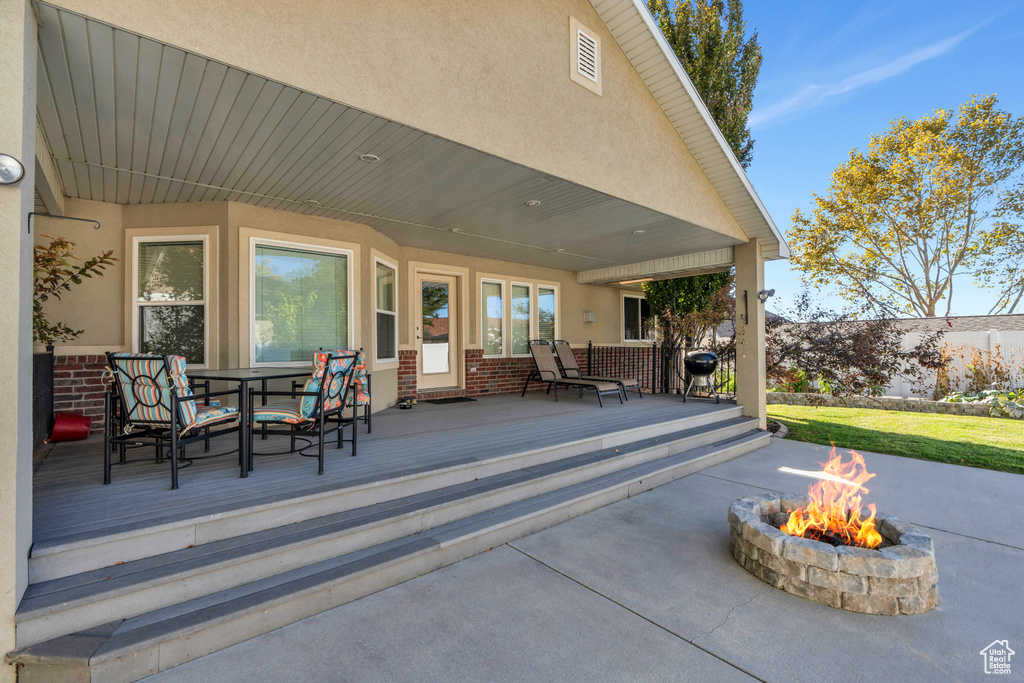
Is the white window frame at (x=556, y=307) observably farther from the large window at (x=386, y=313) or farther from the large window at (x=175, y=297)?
the large window at (x=175, y=297)

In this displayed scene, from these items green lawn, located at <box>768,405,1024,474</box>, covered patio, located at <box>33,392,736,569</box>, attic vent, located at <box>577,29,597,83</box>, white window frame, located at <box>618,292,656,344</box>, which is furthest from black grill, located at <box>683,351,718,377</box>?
attic vent, located at <box>577,29,597,83</box>

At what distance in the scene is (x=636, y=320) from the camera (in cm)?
1135

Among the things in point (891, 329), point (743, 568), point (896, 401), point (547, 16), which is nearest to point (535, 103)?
point (547, 16)

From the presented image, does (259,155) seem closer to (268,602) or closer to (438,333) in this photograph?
(268,602)

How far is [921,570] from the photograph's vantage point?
2453 mm

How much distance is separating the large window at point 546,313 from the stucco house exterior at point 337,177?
Answer: 3.47 feet

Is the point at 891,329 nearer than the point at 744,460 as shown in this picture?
No

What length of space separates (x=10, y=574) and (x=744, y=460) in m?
6.32

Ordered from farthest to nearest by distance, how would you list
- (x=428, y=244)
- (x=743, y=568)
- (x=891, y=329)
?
1. (x=891, y=329)
2. (x=428, y=244)
3. (x=743, y=568)

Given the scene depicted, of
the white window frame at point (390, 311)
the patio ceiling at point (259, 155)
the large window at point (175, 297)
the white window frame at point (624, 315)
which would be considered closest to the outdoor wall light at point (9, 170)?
the patio ceiling at point (259, 155)

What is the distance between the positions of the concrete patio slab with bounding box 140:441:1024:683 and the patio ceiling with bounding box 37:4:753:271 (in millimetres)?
3043

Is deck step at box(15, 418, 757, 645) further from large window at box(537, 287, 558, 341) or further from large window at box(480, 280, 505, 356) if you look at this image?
large window at box(537, 287, 558, 341)

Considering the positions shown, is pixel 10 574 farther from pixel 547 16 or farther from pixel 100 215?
pixel 547 16

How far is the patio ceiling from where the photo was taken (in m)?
2.62
